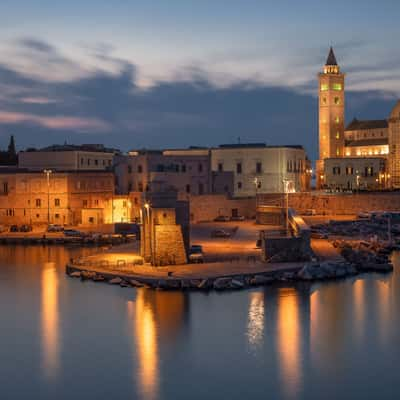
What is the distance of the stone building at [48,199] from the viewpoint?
4388 centimetres

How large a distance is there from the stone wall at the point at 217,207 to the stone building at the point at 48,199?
5.37 metres

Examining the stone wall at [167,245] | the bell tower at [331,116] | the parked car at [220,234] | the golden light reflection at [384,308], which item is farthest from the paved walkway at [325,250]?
the bell tower at [331,116]

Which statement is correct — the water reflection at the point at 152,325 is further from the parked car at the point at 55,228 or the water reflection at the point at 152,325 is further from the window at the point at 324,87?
the window at the point at 324,87

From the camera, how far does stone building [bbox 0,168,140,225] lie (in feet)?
144

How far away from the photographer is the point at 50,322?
23.1 m

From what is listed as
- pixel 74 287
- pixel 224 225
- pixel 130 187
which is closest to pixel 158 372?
pixel 74 287

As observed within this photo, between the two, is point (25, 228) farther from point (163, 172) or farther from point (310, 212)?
point (310, 212)

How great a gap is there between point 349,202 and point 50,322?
29.9 metres

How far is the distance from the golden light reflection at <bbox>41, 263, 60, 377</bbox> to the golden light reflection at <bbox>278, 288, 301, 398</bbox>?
5.39 meters

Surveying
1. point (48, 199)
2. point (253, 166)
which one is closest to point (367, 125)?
point (253, 166)

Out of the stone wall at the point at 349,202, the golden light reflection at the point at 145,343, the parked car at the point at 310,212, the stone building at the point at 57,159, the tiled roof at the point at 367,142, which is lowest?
the golden light reflection at the point at 145,343

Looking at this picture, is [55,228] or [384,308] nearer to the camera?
[384,308]

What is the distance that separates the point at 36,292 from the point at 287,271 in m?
8.69

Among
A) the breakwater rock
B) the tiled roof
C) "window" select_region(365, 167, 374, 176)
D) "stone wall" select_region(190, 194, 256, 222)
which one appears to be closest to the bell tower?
the tiled roof
